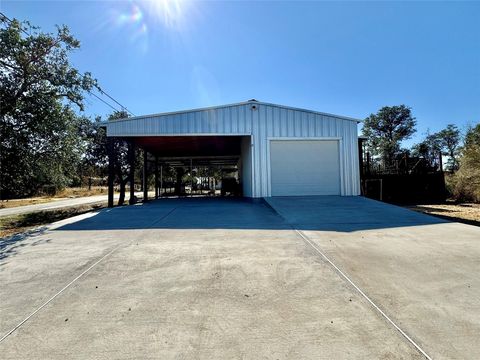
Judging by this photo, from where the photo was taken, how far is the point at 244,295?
3270 millimetres

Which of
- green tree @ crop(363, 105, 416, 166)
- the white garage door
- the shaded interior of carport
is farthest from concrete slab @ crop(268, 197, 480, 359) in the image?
green tree @ crop(363, 105, 416, 166)

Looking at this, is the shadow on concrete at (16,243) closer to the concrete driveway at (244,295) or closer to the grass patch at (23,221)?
the concrete driveway at (244,295)

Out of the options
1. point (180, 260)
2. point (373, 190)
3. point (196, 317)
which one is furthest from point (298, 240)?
point (373, 190)

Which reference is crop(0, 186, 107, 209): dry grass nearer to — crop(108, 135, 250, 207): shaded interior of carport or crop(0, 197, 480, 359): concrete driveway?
crop(108, 135, 250, 207): shaded interior of carport

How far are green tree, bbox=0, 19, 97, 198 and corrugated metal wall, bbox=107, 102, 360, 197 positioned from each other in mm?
2159

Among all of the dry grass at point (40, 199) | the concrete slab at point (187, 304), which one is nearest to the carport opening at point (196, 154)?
the concrete slab at point (187, 304)

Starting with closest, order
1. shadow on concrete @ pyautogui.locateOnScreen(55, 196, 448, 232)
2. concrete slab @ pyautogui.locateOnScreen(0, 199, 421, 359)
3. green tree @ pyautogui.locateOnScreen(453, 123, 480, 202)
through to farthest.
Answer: concrete slab @ pyautogui.locateOnScreen(0, 199, 421, 359) < shadow on concrete @ pyautogui.locateOnScreen(55, 196, 448, 232) < green tree @ pyautogui.locateOnScreen(453, 123, 480, 202)

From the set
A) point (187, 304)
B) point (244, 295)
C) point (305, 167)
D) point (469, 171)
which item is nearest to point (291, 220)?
point (244, 295)

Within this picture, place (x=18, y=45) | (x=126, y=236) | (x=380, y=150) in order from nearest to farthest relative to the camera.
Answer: (x=126, y=236) → (x=18, y=45) → (x=380, y=150)

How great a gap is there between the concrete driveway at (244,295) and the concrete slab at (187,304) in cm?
1

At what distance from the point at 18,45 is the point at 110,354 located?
10.4m

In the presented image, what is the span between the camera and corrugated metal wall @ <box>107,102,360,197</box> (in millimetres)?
12570

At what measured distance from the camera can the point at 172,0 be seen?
31.8 feet

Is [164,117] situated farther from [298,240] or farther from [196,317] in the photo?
[196,317]
